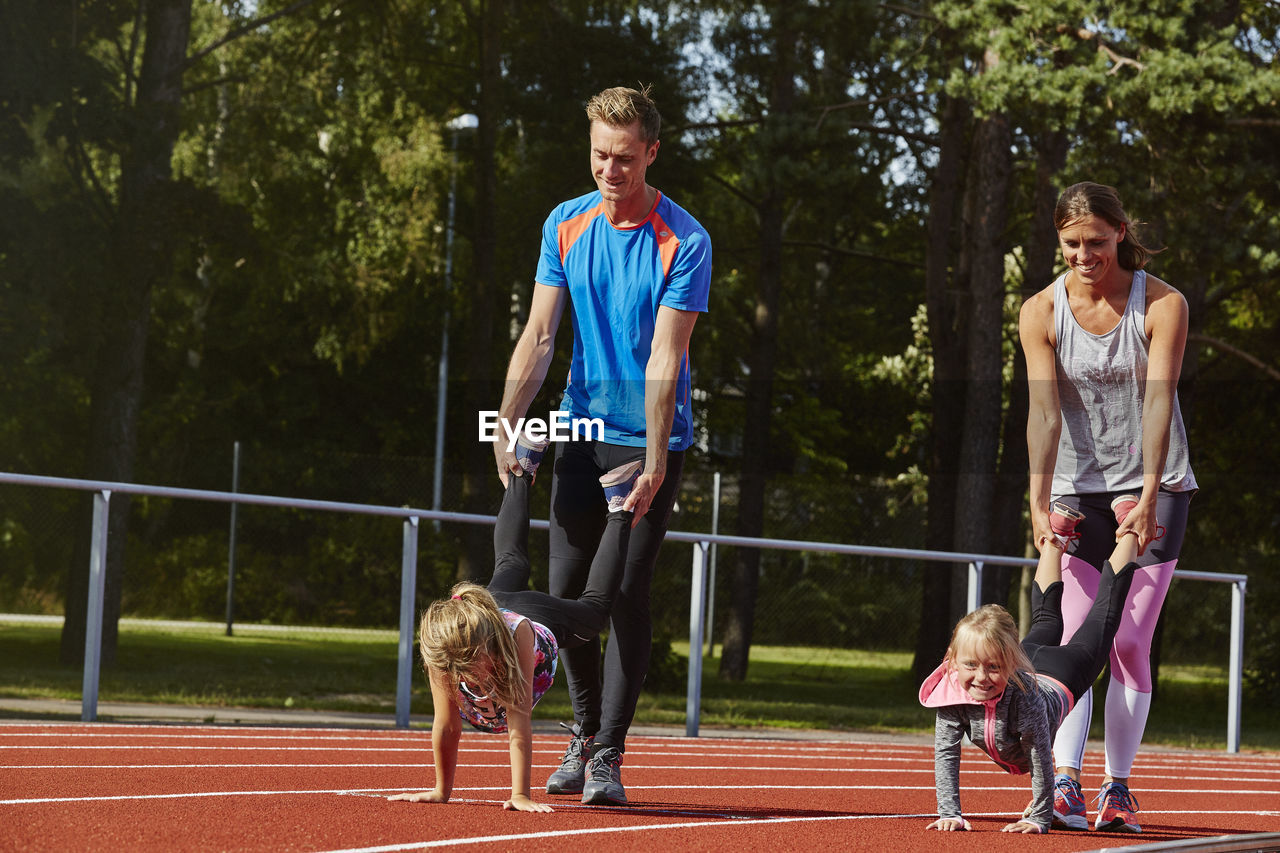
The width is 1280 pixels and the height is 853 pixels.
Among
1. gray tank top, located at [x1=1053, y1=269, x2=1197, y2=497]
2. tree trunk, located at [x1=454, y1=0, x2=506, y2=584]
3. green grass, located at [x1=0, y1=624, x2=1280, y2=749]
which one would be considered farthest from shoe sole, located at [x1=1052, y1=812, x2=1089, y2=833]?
tree trunk, located at [x1=454, y1=0, x2=506, y2=584]

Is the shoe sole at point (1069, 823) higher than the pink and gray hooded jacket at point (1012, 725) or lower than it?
lower

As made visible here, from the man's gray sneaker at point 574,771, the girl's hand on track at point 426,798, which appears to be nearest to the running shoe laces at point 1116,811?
the man's gray sneaker at point 574,771

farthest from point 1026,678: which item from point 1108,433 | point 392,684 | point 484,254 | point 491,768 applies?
point 484,254

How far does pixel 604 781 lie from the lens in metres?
4.93

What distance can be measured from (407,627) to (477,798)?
448 cm

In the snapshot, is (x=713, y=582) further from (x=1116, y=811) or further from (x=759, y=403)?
(x=1116, y=811)

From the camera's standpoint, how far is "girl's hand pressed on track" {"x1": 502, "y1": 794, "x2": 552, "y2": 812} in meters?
4.55

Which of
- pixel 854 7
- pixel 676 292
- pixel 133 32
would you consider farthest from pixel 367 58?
pixel 676 292

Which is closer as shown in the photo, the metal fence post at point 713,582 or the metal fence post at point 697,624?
the metal fence post at point 697,624

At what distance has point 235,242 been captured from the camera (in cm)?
1781

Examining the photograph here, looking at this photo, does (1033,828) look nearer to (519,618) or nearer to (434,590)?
(519,618)

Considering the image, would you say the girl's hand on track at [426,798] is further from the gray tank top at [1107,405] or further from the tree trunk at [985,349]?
the tree trunk at [985,349]

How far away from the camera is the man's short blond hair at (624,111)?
4699 millimetres

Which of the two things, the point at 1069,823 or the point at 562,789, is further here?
the point at 562,789
